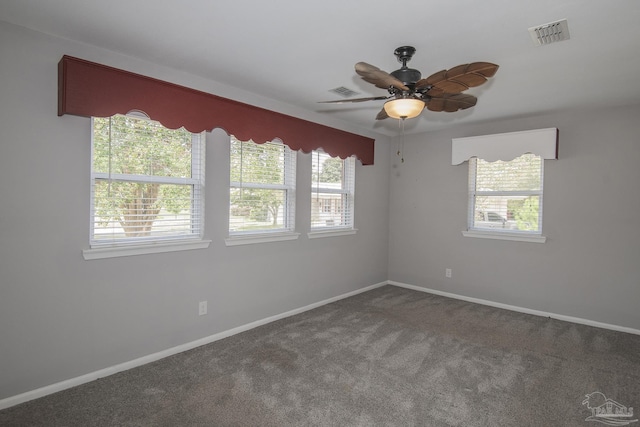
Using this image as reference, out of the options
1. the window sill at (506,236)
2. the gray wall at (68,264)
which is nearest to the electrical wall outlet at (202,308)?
the gray wall at (68,264)

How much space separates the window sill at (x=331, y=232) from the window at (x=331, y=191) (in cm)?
6

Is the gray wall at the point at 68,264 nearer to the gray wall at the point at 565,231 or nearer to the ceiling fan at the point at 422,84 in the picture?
the ceiling fan at the point at 422,84

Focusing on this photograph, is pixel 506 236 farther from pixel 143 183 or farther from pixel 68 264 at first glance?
pixel 68 264

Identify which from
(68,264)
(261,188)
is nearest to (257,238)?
(261,188)

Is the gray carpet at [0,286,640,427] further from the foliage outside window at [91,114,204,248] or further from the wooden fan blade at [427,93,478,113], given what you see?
the wooden fan blade at [427,93,478,113]

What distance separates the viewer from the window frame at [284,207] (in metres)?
3.41

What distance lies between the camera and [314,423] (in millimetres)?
2121

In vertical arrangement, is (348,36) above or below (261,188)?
above

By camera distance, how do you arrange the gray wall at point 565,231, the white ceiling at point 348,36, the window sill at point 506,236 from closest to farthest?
the white ceiling at point 348,36
the gray wall at point 565,231
the window sill at point 506,236

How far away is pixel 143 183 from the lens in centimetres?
281

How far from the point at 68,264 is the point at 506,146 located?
4.53 m

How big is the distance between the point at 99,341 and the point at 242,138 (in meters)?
1.98

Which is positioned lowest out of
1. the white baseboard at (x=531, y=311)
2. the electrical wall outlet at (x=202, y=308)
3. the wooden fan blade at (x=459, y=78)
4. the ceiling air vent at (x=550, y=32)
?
the white baseboard at (x=531, y=311)

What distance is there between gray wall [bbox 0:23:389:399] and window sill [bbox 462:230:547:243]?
10.1ft
